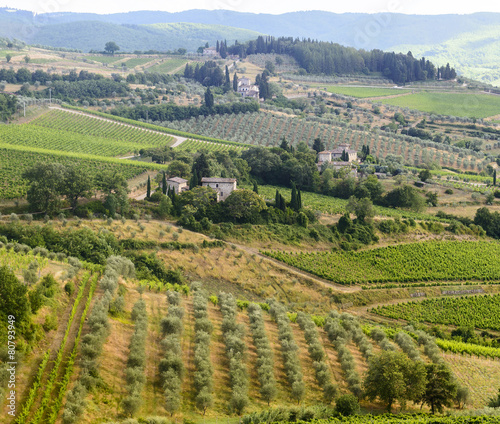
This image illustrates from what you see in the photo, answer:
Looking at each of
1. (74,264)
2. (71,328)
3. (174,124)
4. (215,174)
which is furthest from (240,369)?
(174,124)

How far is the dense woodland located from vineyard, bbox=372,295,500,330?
142 m

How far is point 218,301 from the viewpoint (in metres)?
40.9

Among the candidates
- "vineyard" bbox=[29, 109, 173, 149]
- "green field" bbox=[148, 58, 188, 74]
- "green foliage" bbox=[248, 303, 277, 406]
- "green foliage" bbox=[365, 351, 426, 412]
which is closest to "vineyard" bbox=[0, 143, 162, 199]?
"vineyard" bbox=[29, 109, 173, 149]

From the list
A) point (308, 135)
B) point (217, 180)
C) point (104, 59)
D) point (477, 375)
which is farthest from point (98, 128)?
point (104, 59)

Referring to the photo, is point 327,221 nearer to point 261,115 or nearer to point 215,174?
point 215,174

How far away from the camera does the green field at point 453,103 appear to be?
15262 cm

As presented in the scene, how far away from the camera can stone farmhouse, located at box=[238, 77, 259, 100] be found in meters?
147

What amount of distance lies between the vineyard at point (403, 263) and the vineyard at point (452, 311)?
398cm

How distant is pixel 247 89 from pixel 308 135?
128 feet

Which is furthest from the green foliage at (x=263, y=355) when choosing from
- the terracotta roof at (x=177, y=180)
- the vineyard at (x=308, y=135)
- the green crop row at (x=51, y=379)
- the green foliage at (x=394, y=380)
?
the vineyard at (x=308, y=135)

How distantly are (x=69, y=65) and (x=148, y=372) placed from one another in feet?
513

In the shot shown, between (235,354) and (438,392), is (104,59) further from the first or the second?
(438,392)

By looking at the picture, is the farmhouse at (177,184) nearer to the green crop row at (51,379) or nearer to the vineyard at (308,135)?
the green crop row at (51,379)

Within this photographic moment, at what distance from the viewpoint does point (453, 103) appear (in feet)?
527
